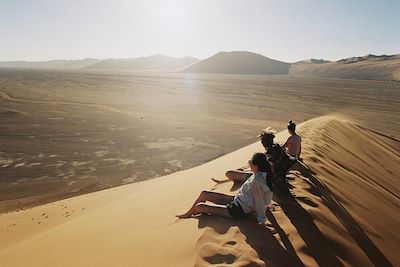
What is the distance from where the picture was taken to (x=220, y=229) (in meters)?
4.04

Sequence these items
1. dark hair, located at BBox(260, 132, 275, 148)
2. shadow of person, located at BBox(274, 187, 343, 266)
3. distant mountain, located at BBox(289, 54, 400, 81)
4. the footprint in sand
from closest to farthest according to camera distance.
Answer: the footprint in sand < shadow of person, located at BBox(274, 187, 343, 266) < dark hair, located at BBox(260, 132, 275, 148) < distant mountain, located at BBox(289, 54, 400, 81)

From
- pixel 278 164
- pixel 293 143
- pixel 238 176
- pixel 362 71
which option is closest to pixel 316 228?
pixel 278 164

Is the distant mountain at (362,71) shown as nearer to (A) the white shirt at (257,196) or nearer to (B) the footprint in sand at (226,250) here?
(A) the white shirt at (257,196)

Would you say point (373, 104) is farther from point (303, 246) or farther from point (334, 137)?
point (303, 246)

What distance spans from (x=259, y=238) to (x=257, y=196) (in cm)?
46

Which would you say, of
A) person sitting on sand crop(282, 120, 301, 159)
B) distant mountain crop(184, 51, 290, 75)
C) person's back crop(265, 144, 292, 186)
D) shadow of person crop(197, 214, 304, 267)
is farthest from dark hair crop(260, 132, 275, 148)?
distant mountain crop(184, 51, 290, 75)

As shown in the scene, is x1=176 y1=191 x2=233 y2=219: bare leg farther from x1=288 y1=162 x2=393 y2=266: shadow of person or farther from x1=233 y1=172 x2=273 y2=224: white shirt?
x1=288 y1=162 x2=393 y2=266: shadow of person

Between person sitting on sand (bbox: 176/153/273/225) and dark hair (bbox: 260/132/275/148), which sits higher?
dark hair (bbox: 260/132/275/148)

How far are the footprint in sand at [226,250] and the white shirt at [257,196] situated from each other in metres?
0.32

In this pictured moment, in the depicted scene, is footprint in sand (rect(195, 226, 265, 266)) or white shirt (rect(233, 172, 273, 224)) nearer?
footprint in sand (rect(195, 226, 265, 266))

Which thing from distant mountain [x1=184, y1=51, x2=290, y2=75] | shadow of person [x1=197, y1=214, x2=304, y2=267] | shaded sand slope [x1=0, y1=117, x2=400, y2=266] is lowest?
distant mountain [x1=184, y1=51, x2=290, y2=75]

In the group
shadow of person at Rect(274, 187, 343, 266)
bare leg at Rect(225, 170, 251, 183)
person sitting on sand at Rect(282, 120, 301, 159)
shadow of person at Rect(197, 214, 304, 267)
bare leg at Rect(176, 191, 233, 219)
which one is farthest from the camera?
person sitting on sand at Rect(282, 120, 301, 159)

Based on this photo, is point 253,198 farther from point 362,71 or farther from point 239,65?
point 239,65

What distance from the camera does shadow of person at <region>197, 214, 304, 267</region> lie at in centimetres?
357
